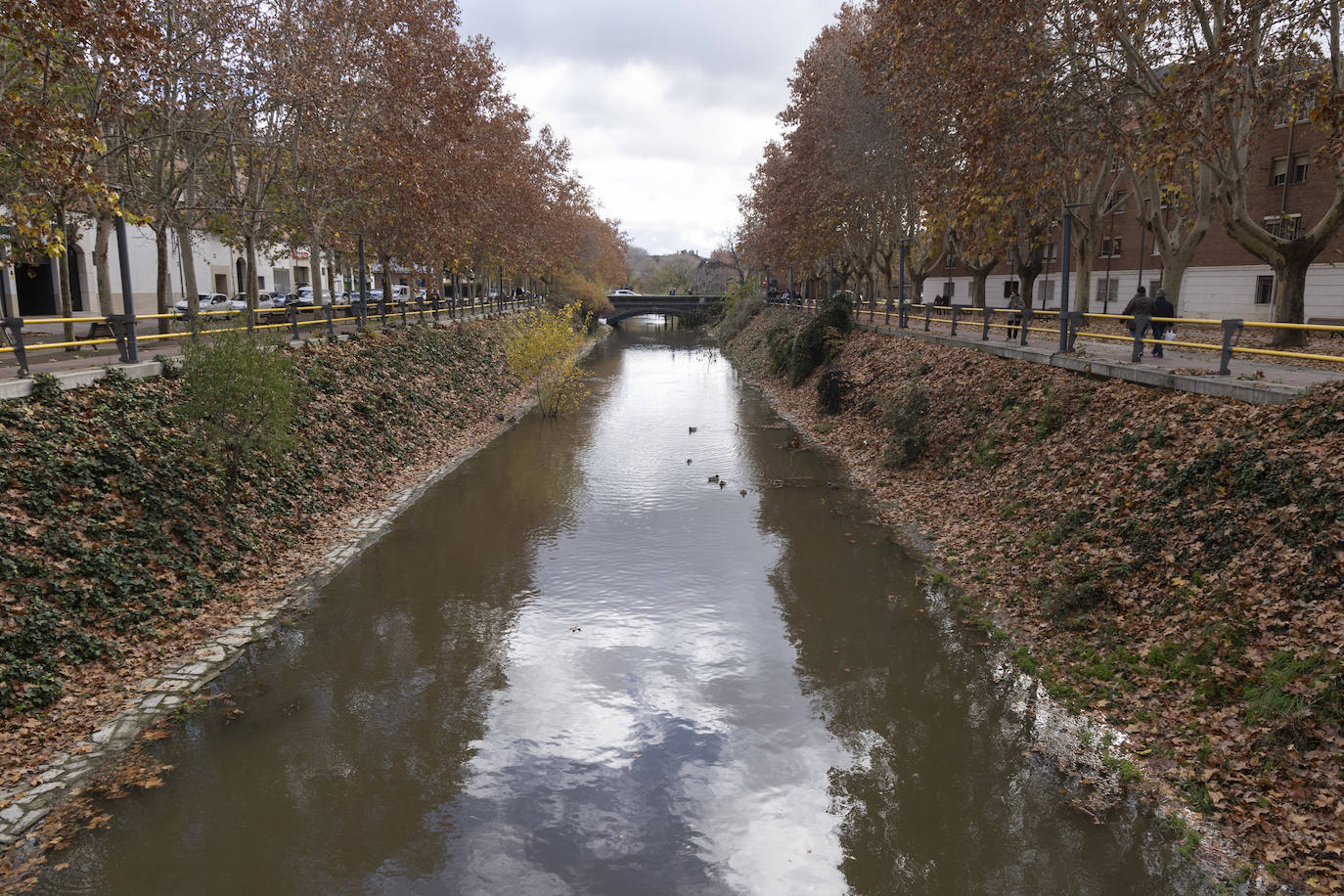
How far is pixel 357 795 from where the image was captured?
6965 mm

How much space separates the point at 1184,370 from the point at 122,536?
51.7 feet

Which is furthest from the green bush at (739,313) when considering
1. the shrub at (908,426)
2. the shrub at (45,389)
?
the shrub at (45,389)

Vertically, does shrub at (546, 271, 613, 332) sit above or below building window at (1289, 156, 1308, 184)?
below

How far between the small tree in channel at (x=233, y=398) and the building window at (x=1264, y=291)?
1558 inches

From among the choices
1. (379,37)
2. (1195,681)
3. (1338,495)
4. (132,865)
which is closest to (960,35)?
(1338,495)

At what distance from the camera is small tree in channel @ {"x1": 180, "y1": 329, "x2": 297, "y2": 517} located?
11594mm

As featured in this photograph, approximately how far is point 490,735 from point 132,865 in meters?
2.99

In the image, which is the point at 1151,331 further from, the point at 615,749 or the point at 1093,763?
the point at 615,749

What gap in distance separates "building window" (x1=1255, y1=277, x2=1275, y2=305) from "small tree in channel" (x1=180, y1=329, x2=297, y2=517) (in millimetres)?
39568

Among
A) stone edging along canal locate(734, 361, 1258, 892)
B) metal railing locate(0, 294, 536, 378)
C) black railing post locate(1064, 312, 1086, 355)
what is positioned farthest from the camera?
black railing post locate(1064, 312, 1086, 355)

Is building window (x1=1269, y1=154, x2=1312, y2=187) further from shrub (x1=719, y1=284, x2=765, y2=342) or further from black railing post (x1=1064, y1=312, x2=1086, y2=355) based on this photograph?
shrub (x1=719, y1=284, x2=765, y2=342)

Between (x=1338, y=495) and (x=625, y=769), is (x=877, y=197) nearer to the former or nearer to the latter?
(x=1338, y=495)

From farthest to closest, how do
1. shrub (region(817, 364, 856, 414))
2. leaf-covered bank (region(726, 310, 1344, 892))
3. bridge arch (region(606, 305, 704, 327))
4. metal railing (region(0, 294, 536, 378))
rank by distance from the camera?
1. bridge arch (region(606, 305, 704, 327))
2. shrub (region(817, 364, 856, 414))
3. metal railing (region(0, 294, 536, 378))
4. leaf-covered bank (region(726, 310, 1344, 892))

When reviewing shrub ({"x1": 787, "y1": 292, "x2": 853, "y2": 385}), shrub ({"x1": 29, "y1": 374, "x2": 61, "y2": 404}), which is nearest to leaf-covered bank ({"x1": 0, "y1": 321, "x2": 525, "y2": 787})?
shrub ({"x1": 29, "y1": 374, "x2": 61, "y2": 404})
